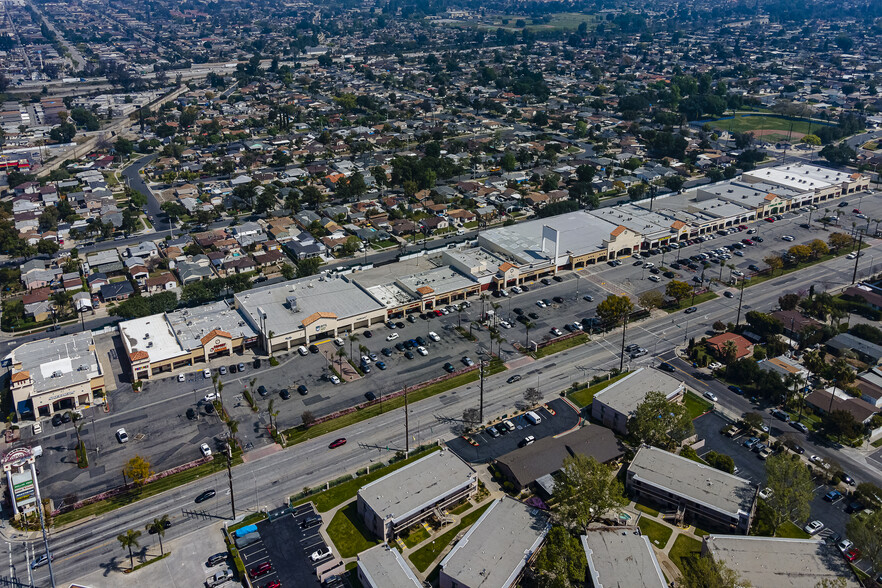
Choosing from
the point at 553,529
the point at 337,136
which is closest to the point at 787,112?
the point at 337,136

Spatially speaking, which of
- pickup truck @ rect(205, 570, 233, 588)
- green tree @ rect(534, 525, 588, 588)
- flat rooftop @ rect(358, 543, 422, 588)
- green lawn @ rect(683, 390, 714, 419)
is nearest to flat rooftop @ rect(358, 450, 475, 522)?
flat rooftop @ rect(358, 543, 422, 588)

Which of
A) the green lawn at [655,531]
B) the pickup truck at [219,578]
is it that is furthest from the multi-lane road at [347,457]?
the green lawn at [655,531]

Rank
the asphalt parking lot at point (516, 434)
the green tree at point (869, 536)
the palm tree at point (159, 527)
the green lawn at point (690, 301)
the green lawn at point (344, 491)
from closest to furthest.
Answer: the green tree at point (869, 536) < the palm tree at point (159, 527) < the green lawn at point (344, 491) < the asphalt parking lot at point (516, 434) < the green lawn at point (690, 301)

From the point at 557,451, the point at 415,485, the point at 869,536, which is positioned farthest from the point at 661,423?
the point at 415,485

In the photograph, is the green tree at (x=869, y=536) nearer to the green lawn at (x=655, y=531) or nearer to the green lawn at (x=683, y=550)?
the green lawn at (x=683, y=550)

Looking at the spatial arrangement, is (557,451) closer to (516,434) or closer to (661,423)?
(516,434)

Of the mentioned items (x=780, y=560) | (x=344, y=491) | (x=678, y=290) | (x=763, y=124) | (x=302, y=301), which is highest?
(x=763, y=124)

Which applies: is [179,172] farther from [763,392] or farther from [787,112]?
[787,112]
